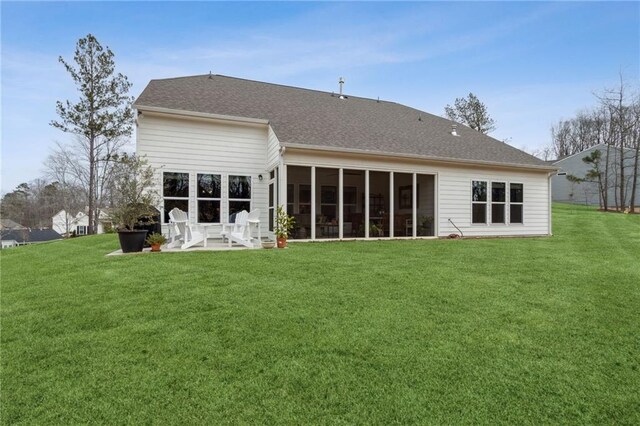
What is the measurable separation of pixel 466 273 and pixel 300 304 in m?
2.94

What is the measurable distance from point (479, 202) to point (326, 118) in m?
6.22

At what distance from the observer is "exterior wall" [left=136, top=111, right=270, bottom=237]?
9828 mm

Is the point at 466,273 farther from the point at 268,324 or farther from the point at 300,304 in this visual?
the point at 268,324

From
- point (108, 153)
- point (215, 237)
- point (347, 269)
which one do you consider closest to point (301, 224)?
point (215, 237)

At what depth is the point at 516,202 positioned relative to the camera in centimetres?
1316

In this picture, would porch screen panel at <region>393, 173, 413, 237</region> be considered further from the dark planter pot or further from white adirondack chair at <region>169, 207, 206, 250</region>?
the dark planter pot

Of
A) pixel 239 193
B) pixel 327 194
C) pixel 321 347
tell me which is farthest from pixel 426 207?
pixel 321 347

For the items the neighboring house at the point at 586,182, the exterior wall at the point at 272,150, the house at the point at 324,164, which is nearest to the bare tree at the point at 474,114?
the neighboring house at the point at 586,182

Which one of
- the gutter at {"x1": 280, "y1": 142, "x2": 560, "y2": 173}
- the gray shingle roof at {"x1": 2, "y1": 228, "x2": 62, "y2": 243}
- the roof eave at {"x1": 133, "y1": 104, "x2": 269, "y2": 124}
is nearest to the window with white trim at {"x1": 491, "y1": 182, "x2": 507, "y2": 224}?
the gutter at {"x1": 280, "y1": 142, "x2": 560, "y2": 173}

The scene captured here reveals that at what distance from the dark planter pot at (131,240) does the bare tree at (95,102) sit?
13.7 metres

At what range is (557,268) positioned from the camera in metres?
5.93

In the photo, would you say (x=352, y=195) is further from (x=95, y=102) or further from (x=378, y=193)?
(x=95, y=102)

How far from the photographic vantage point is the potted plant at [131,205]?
7562 mm

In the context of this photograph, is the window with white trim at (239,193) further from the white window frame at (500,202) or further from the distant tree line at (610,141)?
the distant tree line at (610,141)
